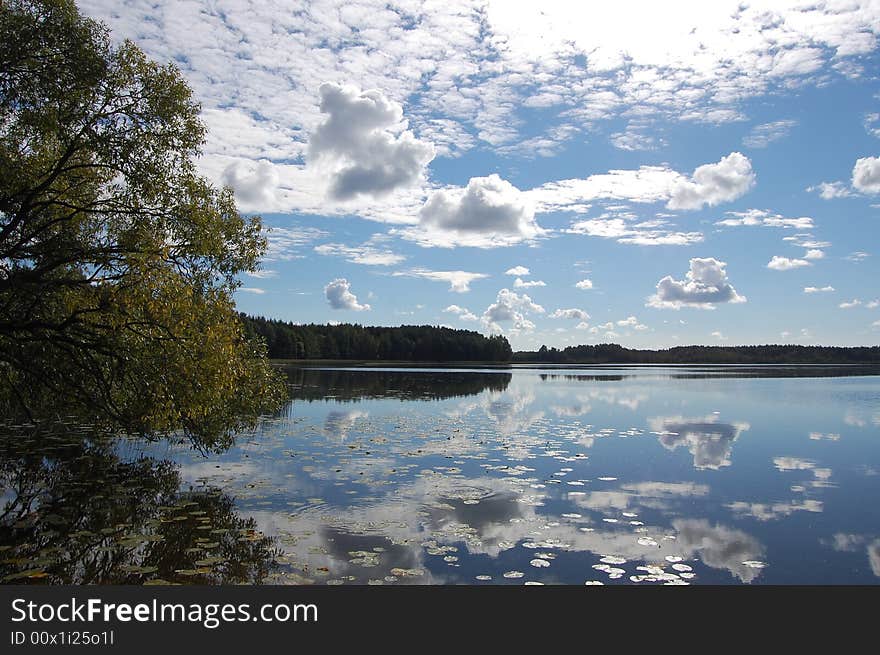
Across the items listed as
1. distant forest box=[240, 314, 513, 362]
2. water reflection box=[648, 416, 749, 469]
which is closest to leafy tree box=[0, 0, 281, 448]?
water reflection box=[648, 416, 749, 469]

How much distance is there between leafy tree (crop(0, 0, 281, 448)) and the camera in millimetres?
13570

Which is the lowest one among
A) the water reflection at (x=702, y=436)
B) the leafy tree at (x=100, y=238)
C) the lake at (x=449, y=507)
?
the lake at (x=449, y=507)

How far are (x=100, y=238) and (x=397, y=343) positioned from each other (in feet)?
526

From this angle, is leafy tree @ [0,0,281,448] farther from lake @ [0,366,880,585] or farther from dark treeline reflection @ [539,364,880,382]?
dark treeline reflection @ [539,364,880,382]

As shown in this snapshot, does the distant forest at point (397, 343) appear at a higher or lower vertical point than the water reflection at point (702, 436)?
higher

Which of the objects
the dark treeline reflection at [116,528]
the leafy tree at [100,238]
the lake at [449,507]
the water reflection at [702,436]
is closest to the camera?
the dark treeline reflection at [116,528]

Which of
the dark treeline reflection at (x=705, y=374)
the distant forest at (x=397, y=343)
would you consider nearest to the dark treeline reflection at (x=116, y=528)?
the dark treeline reflection at (x=705, y=374)

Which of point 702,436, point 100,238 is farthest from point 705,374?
point 100,238

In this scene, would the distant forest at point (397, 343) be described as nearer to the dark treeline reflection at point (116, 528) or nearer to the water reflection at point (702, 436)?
the water reflection at point (702, 436)

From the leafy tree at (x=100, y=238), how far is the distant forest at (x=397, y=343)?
147m

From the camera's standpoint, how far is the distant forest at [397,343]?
16888 centimetres

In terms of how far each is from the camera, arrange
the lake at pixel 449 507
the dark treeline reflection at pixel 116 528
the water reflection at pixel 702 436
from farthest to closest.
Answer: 1. the water reflection at pixel 702 436
2. the lake at pixel 449 507
3. the dark treeline reflection at pixel 116 528
